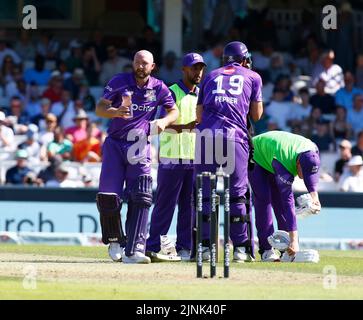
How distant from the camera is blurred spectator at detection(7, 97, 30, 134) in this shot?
22297mm

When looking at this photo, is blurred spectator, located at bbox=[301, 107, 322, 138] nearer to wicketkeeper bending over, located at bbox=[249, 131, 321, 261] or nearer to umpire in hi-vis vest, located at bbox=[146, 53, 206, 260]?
wicketkeeper bending over, located at bbox=[249, 131, 321, 261]

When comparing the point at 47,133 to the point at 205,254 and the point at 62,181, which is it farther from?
the point at 205,254

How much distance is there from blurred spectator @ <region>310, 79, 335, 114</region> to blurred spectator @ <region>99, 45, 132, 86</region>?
3.82 m

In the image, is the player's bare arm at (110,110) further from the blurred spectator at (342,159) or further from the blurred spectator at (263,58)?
the blurred spectator at (263,58)

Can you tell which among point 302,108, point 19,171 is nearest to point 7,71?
point 19,171

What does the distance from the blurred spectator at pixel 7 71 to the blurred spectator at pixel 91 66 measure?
4.60 feet

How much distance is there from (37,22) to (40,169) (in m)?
7.13

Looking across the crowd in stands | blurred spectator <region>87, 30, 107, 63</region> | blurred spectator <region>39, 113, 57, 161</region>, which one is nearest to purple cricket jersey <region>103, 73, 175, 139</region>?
the crowd in stands

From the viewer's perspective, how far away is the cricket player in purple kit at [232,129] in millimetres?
12736

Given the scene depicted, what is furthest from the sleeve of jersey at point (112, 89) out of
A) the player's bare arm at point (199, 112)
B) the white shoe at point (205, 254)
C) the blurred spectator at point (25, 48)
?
the blurred spectator at point (25, 48)

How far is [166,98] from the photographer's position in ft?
42.4

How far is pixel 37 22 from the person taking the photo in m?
27.2
